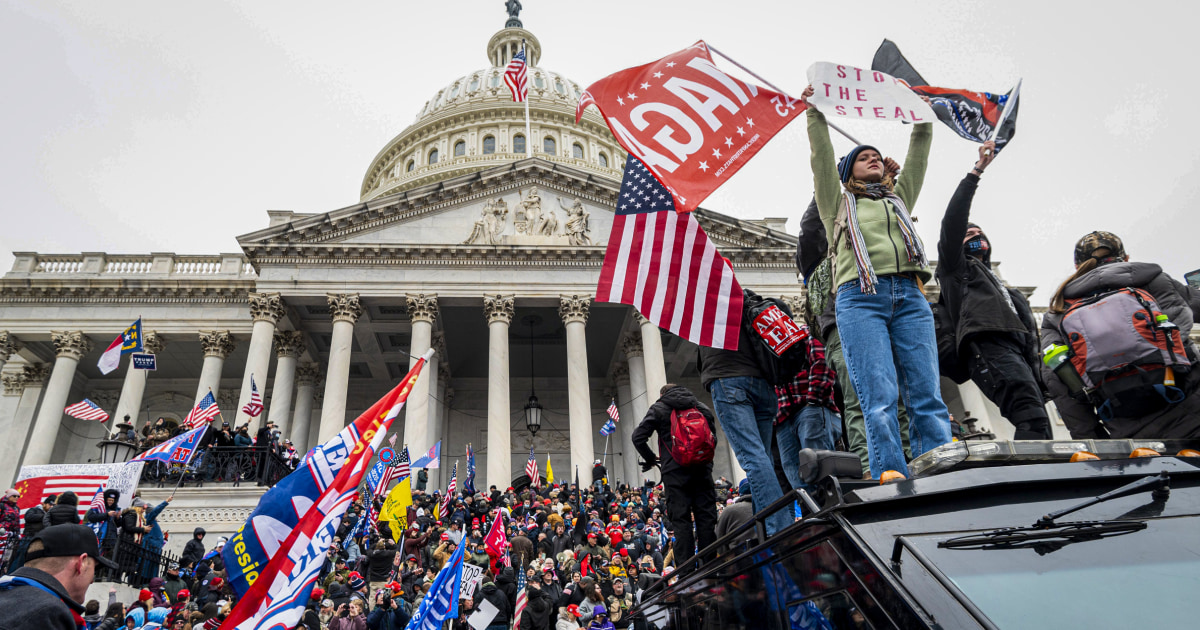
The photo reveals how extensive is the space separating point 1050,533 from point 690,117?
15.5 ft

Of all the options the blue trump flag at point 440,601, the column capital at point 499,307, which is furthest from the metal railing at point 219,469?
the blue trump flag at point 440,601

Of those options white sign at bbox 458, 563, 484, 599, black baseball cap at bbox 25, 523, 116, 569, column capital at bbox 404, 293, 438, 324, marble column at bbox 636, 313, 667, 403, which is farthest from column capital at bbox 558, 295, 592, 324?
black baseball cap at bbox 25, 523, 116, 569

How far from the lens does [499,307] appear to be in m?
27.0

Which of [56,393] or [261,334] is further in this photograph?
[56,393]

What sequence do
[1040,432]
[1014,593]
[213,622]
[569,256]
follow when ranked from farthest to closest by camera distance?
[569,256] < [213,622] < [1040,432] < [1014,593]

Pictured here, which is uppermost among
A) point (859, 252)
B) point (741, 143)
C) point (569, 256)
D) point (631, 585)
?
point (569, 256)

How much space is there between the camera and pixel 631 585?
12.0m

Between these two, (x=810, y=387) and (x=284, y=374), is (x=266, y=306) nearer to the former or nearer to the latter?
(x=284, y=374)

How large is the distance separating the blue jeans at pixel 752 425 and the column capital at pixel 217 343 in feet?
91.6

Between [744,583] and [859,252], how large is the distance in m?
2.27

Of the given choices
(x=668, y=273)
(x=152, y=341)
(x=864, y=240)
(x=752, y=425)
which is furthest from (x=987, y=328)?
(x=152, y=341)

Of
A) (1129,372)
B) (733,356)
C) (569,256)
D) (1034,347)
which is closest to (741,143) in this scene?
(733,356)

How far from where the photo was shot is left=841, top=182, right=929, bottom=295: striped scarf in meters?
4.24

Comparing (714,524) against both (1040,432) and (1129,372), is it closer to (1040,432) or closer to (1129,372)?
(1040,432)
